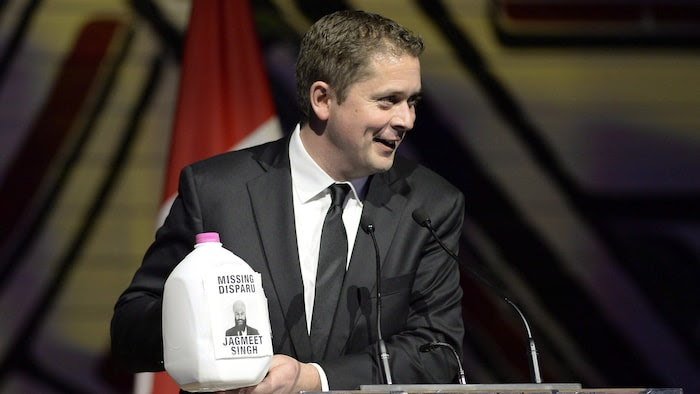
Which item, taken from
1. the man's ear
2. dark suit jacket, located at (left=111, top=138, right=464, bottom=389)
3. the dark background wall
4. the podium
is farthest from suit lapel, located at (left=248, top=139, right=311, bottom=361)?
the dark background wall

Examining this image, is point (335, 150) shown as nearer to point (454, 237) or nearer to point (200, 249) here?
point (454, 237)

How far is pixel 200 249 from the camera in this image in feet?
8.06

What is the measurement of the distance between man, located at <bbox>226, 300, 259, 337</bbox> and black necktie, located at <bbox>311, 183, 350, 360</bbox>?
2.20 feet

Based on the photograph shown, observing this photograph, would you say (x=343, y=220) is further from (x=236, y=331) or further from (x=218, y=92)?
(x=218, y=92)

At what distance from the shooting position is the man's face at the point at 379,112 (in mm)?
3049

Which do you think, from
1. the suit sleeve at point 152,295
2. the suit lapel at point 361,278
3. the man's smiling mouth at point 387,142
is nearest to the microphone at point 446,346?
the suit lapel at point 361,278

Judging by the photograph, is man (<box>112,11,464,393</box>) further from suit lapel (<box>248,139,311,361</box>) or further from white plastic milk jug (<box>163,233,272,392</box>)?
white plastic milk jug (<box>163,233,272,392</box>)

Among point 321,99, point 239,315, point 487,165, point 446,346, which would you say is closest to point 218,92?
point 487,165

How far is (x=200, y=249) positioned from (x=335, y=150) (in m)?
0.78

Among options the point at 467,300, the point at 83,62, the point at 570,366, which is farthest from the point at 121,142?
the point at 570,366

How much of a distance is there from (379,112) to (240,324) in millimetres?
905

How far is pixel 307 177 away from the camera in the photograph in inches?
125

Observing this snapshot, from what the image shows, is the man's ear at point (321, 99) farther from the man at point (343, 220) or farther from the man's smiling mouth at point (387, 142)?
the man's smiling mouth at point (387, 142)

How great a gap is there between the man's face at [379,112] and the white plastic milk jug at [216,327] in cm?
77
